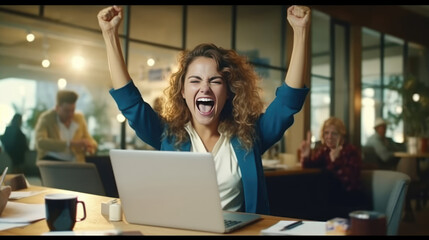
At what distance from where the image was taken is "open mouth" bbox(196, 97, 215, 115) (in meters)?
1.79

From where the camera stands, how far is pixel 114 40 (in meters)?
1.72

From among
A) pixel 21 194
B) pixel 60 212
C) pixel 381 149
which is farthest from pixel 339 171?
pixel 381 149

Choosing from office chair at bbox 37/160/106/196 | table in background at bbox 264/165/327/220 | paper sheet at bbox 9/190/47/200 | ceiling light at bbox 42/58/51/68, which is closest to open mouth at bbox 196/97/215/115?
paper sheet at bbox 9/190/47/200

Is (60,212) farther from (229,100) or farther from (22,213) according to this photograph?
(229,100)

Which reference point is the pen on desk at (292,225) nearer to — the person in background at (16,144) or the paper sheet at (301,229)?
the paper sheet at (301,229)

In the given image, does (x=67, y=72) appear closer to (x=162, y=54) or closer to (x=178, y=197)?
(x=162, y=54)

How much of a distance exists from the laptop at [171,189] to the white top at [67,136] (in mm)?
3740

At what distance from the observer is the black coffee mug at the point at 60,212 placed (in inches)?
46.1

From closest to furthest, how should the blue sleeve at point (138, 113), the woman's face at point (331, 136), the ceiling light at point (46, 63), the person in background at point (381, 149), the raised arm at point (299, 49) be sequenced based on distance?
1. the raised arm at point (299, 49)
2. the blue sleeve at point (138, 113)
3. the woman's face at point (331, 136)
4. the ceiling light at point (46, 63)
5. the person in background at point (381, 149)

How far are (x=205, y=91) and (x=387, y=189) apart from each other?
3.68 ft

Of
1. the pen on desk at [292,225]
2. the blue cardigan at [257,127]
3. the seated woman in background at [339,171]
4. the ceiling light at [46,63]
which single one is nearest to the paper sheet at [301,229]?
the pen on desk at [292,225]

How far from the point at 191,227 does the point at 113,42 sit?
84 cm

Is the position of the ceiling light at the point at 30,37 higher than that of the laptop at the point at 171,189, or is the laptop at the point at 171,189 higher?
the ceiling light at the point at 30,37

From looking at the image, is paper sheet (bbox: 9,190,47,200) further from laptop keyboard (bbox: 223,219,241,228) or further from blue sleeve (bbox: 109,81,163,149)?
laptop keyboard (bbox: 223,219,241,228)
